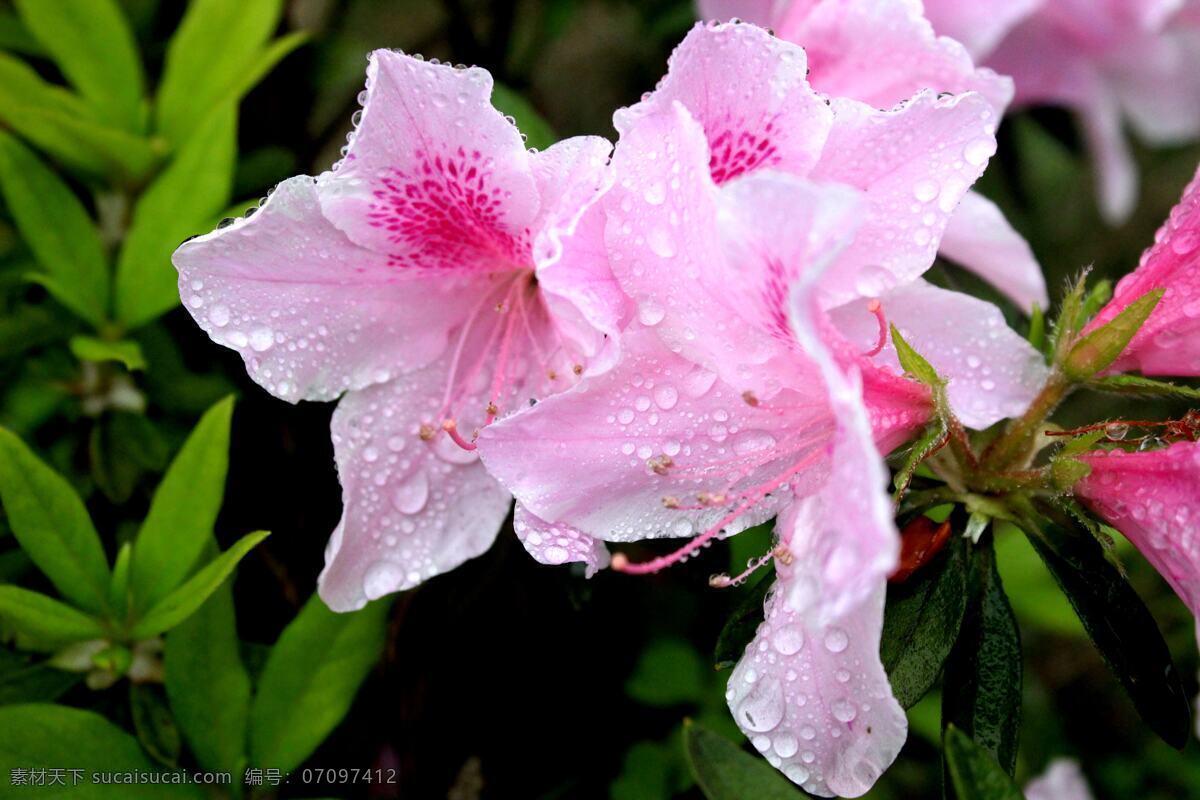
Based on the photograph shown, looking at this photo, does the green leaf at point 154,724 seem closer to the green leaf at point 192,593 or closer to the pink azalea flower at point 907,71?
the green leaf at point 192,593

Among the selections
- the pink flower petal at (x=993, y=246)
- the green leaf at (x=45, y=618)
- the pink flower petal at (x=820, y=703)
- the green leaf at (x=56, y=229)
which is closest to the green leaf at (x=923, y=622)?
the pink flower petal at (x=820, y=703)

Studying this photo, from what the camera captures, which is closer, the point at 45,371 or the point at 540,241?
the point at 540,241

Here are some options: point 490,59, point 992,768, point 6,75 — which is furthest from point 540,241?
point 490,59

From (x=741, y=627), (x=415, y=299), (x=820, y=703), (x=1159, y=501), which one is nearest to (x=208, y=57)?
(x=415, y=299)

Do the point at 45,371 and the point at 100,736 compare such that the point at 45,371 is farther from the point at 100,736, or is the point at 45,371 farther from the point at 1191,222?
the point at 1191,222

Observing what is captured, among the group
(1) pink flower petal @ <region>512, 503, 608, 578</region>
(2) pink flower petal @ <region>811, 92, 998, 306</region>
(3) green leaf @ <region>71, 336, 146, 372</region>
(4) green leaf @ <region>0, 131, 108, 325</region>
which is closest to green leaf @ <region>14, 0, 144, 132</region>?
(4) green leaf @ <region>0, 131, 108, 325</region>

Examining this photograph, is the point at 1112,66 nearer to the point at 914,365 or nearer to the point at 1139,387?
the point at 1139,387
